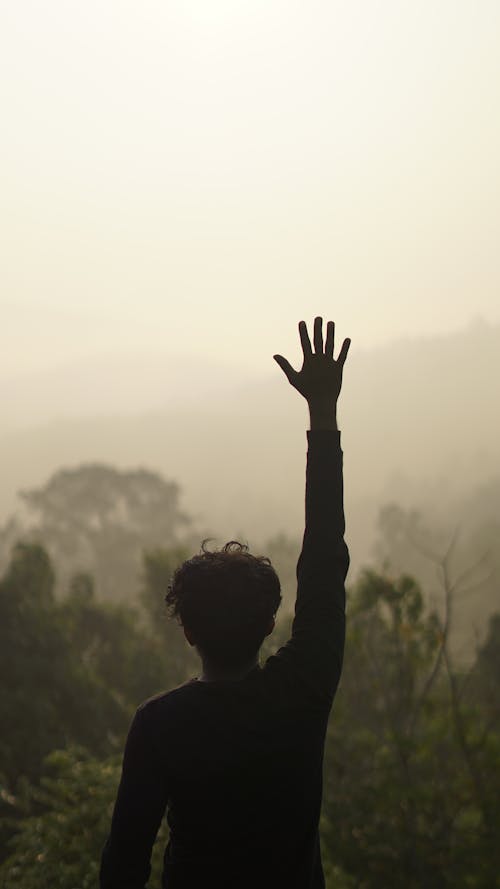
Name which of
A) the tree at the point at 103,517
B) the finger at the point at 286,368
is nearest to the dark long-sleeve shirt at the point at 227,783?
the finger at the point at 286,368

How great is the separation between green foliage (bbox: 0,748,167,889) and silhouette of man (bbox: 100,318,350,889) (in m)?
4.60

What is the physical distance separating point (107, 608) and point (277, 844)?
15105 millimetres

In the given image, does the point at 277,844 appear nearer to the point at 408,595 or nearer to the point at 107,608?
the point at 408,595

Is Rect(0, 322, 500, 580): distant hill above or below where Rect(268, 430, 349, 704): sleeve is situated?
above

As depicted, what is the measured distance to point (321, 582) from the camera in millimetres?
1707

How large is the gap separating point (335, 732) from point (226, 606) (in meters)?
10.1

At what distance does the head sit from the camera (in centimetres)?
160

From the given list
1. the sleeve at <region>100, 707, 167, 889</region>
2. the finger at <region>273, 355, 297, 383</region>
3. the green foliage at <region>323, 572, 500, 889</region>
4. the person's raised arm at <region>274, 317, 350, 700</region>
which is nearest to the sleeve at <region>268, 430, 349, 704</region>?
the person's raised arm at <region>274, 317, 350, 700</region>

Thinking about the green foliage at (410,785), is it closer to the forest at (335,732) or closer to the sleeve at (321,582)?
the forest at (335,732)

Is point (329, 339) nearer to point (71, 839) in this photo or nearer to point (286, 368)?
point (286, 368)

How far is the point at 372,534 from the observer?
273 ft

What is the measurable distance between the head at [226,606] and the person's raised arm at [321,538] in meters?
0.08

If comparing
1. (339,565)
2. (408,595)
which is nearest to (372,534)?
(408,595)

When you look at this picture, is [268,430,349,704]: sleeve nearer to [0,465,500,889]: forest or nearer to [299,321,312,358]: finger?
[299,321,312,358]: finger
